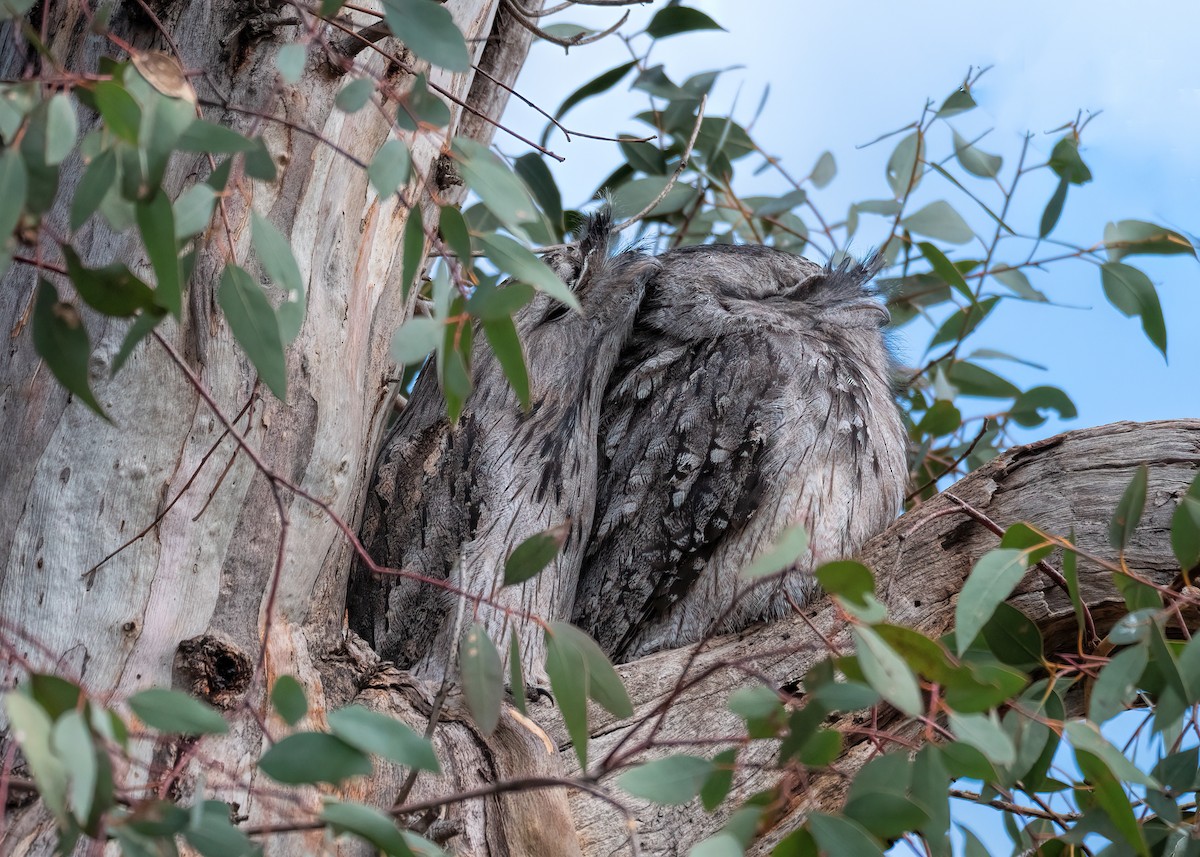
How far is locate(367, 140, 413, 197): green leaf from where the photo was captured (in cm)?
96

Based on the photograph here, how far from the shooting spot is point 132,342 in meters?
0.95

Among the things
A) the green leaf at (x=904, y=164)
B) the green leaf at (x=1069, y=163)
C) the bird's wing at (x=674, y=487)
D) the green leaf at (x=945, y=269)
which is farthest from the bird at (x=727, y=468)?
the green leaf at (x=1069, y=163)

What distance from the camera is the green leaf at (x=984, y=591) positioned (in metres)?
1.06

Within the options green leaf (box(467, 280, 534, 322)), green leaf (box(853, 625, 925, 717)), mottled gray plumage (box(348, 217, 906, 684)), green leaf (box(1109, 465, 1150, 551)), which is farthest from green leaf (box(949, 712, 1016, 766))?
mottled gray plumage (box(348, 217, 906, 684))

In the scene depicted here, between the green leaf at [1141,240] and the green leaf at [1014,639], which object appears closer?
the green leaf at [1014,639]

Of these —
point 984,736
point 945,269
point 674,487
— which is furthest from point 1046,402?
point 984,736

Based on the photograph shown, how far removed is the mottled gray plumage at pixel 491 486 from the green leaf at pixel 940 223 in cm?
83

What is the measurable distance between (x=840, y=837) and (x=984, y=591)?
316 millimetres

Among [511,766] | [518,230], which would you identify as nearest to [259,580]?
[511,766]

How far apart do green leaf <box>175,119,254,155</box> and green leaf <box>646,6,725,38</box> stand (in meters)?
1.04

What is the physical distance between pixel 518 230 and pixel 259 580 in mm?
696

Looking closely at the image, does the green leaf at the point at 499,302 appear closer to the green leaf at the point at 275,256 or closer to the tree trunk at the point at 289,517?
the green leaf at the point at 275,256

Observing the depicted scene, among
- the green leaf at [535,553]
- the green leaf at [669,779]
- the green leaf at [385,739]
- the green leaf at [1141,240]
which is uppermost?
the green leaf at [1141,240]

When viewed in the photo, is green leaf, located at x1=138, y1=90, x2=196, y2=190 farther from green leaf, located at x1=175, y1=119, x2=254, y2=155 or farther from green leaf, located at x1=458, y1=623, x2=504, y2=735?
green leaf, located at x1=458, y1=623, x2=504, y2=735
